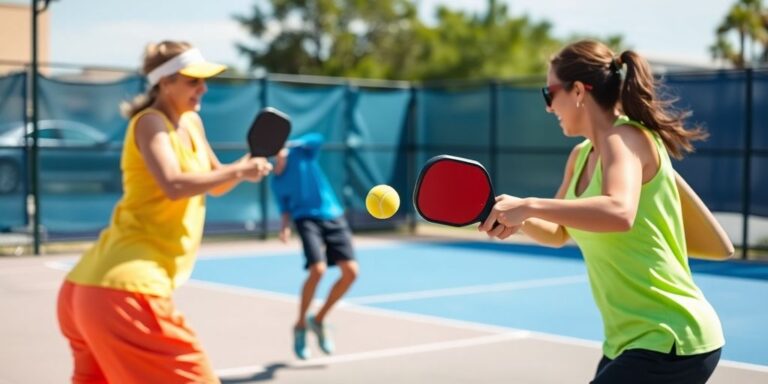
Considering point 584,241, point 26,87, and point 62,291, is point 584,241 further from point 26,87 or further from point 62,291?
point 26,87

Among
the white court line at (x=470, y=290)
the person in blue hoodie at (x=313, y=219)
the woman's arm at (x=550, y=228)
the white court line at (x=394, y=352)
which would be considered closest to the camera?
the woman's arm at (x=550, y=228)

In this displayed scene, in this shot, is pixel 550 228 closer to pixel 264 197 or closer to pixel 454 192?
pixel 454 192

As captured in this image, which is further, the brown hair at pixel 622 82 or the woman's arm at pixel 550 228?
the woman's arm at pixel 550 228

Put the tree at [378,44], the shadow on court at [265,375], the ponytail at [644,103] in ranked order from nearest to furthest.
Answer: the ponytail at [644,103]
the shadow on court at [265,375]
the tree at [378,44]

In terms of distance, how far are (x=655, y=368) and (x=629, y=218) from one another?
1.49ft

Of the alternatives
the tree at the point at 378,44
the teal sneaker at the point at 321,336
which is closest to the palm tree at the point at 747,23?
the tree at the point at 378,44

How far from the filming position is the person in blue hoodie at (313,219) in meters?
7.44

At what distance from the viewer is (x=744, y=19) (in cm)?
4284

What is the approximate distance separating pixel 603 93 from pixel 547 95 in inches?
6.6

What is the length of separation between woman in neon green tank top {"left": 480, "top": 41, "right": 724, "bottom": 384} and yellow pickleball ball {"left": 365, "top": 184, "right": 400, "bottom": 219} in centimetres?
52

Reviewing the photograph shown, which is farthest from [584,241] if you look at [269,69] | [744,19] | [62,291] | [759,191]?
[269,69]

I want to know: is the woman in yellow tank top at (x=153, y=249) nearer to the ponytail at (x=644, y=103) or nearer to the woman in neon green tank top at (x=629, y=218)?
the woman in neon green tank top at (x=629, y=218)

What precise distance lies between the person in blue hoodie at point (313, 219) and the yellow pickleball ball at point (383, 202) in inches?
154

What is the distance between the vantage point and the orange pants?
3.52 m
